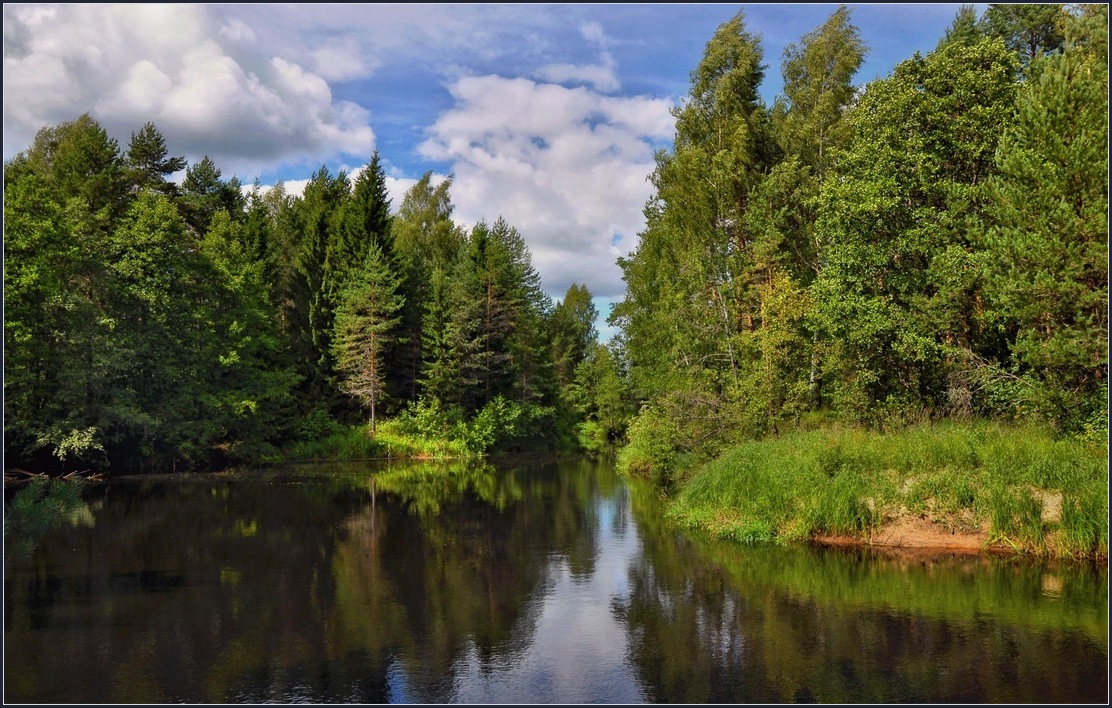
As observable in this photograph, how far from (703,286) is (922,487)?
548 inches

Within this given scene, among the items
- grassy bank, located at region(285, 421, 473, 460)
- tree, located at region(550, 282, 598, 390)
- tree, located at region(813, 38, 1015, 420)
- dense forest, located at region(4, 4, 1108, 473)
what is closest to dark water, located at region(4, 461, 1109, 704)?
dense forest, located at region(4, 4, 1108, 473)

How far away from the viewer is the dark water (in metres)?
11.7

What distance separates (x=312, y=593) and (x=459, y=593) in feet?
11.0

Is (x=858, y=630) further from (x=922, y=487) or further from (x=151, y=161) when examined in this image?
(x=151, y=161)

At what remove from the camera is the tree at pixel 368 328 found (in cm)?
5281

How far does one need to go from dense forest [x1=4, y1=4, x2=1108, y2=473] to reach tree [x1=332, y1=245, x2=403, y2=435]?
25 centimetres

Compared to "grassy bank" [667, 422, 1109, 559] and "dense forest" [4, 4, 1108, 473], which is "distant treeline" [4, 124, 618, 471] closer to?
"dense forest" [4, 4, 1108, 473]

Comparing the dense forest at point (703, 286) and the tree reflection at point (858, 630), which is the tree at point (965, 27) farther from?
the tree reflection at point (858, 630)

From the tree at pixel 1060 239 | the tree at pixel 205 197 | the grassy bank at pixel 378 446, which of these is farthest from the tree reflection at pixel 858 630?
the tree at pixel 205 197

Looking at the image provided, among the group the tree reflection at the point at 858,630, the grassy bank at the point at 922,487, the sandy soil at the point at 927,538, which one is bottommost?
the tree reflection at the point at 858,630

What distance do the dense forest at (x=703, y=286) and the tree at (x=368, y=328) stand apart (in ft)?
0.82

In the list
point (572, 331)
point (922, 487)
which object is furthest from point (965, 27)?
point (572, 331)

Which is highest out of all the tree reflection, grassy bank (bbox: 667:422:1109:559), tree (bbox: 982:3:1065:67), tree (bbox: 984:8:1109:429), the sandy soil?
tree (bbox: 982:3:1065:67)

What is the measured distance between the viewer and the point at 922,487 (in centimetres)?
2030
